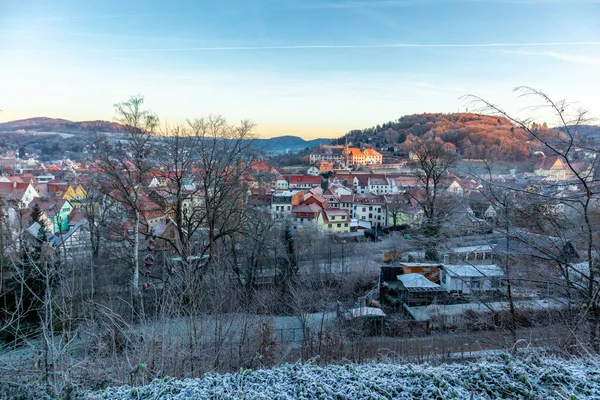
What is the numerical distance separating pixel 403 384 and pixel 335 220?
26.2 m

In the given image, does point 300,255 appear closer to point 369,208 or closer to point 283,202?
point 283,202

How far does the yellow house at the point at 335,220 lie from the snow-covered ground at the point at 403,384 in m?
24.9

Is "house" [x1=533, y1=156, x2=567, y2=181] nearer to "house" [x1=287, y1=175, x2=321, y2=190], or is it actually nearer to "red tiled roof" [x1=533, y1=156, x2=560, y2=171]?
"red tiled roof" [x1=533, y1=156, x2=560, y2=171]

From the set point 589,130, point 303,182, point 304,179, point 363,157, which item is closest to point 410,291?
point 589,130

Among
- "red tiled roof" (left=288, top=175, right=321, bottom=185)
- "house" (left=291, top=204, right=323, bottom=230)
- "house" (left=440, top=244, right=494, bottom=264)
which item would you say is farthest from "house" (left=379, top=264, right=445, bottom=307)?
"red tiled roof" (left=288, top=175, right=321, bottom=185)

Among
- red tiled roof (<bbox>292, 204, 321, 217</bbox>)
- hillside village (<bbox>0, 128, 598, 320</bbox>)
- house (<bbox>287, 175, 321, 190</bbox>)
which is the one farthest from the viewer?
house (<bbox>287, 175, 321, 190</bbox>)

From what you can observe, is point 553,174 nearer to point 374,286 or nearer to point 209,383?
point 209,383

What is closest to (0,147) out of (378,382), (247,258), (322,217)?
(322,217)

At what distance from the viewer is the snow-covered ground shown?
2283 mm

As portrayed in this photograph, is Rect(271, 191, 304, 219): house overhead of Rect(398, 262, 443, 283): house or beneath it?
overhead

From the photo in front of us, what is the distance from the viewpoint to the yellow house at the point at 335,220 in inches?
1095

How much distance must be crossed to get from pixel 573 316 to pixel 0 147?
202ft

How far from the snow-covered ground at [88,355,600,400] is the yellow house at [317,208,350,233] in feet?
81.7

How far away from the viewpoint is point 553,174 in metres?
3.71
